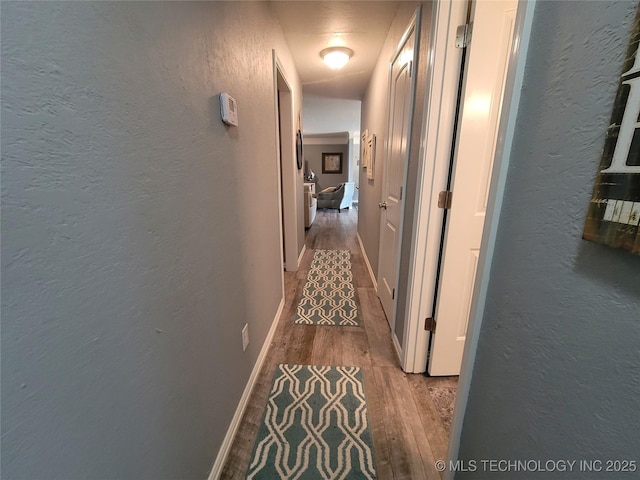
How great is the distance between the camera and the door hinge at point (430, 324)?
1.53 m

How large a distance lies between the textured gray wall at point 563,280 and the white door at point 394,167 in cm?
106

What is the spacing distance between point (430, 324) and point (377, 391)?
19.4 inches

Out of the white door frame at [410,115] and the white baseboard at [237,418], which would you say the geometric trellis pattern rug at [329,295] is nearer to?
the white door frame at [410,115]

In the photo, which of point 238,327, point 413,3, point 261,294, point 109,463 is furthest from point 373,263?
point 109,463

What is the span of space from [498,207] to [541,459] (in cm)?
62

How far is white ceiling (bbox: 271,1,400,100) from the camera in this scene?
1.88 m

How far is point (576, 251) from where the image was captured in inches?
20.7

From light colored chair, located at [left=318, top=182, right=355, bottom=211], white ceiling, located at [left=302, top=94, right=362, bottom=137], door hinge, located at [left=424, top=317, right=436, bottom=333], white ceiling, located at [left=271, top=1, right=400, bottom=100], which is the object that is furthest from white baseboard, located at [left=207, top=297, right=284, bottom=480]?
light colored chair, located at [left=318, top=182, right=355, bottom=211]

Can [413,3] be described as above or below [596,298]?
above

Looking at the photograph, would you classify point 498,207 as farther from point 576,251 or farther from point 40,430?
point 40,430

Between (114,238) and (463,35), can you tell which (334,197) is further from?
(114,238)

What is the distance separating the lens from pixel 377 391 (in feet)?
4.95

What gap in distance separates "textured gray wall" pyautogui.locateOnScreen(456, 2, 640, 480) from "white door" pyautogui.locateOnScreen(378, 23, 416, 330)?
3.46ft

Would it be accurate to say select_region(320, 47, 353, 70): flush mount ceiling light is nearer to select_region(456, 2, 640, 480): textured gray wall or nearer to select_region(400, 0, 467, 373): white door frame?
select_region(400, 0, 467, 373): white door frame
